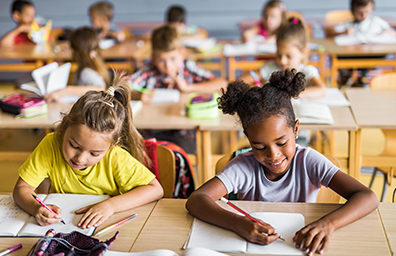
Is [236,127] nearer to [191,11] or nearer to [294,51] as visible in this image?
[294,51]

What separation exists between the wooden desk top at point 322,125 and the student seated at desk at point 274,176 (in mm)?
646

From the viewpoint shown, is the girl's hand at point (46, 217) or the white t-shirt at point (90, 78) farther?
the white t-shirt at point (90, 78)

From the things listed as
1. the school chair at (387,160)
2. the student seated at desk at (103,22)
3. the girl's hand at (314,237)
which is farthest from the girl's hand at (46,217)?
the student seated at desk at (103,22)

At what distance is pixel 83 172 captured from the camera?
1.77 m

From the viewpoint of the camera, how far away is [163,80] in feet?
10.5

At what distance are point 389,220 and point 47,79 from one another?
2.08 meters

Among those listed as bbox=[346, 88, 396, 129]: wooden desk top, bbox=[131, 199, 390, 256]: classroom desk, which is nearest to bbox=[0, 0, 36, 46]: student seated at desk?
bbox=[346, 88, 396, 129]: wooden desk top

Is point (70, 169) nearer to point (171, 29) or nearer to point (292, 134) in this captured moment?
point (292, 134)

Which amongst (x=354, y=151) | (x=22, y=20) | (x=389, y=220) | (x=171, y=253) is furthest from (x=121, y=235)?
(x=22, y=20)

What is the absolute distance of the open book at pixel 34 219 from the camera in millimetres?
1456

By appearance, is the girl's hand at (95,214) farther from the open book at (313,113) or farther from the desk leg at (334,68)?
the desk leg at (334,68)

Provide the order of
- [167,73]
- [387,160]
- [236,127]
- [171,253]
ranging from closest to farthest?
[171,253], [236,127], [387,160], [167,73]

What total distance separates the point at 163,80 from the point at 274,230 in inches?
78.5

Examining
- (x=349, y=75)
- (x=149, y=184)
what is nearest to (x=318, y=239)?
(x=149, y=184)
